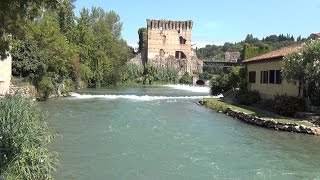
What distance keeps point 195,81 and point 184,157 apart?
330 feet

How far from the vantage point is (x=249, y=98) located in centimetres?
3569

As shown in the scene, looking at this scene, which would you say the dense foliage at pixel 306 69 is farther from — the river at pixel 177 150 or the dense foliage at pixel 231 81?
the dense foliage at pixel 231 81

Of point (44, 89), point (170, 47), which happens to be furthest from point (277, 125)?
point (170, 47)

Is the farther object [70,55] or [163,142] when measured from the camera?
[70,55]

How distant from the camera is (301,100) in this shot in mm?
27219

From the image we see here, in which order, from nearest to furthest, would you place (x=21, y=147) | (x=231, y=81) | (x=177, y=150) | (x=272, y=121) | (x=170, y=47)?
(x=21, y=147) < (x=177, y=150) < (x=272, y=121) < (x=231, y=81) < (x=170, y=47)

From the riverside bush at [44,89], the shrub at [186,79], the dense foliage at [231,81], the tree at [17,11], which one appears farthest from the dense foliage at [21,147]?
the shrub at [186,79]

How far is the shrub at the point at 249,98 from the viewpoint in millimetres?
35344

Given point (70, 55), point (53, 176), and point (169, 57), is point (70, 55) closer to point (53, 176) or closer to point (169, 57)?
point (53, 176)

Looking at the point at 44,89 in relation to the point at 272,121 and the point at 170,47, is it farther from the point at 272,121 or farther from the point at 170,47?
the point at 170,47

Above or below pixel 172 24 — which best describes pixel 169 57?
below

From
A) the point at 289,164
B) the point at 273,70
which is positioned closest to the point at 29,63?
the point at 273,70

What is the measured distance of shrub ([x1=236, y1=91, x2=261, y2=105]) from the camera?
35344mm

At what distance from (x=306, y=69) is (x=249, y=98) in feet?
34.5
